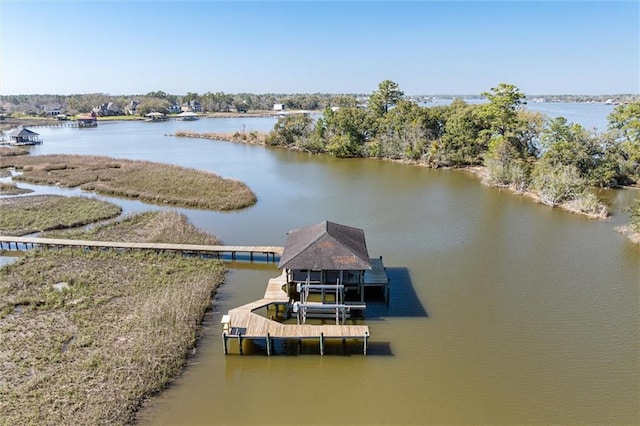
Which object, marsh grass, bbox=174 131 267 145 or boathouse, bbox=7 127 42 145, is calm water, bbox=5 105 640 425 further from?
boathouse, bbox=7 127 42 145

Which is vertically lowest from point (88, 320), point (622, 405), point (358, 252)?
A: point (622, 405)

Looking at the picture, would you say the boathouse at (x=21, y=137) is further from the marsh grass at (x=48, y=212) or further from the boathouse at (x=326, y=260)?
the boathouse at (x=326, y=260)

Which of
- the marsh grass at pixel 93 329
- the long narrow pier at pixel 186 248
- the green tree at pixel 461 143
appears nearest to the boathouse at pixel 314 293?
the marsh grass at pixel 93 329

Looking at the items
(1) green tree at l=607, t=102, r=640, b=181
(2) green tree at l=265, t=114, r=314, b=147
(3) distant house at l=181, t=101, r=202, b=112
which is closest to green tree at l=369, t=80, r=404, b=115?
(2) green tree at l=265, t=114, r=314, b=147

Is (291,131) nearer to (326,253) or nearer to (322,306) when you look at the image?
(326,253)

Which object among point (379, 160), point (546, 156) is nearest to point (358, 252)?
point (546, 156)

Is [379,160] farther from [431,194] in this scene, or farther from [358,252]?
[358,252]

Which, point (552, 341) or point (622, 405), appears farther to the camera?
point (552, 341)
